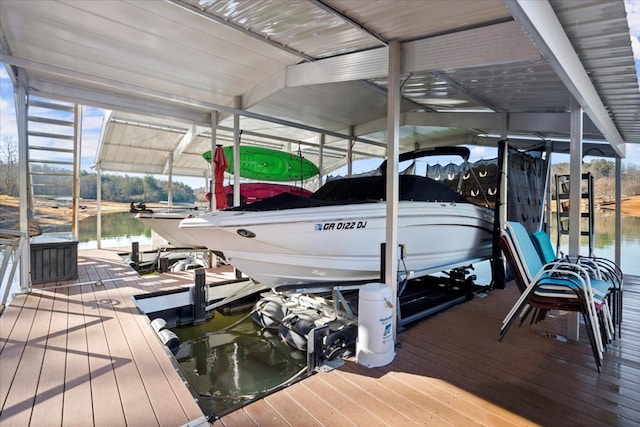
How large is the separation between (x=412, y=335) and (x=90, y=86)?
5.07 m

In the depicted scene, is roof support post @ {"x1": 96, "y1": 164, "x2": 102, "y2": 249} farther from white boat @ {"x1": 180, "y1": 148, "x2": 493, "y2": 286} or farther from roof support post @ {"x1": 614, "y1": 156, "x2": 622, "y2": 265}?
roof support post @ {"x1": 614, "y1": 156, "x2": 622, "y2": 265}

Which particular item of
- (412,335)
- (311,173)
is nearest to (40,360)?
(412,335)

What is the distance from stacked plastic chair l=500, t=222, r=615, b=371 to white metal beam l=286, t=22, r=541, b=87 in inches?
55.2

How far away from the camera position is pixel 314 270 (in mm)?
3309

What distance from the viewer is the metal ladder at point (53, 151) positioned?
4547 millimetres

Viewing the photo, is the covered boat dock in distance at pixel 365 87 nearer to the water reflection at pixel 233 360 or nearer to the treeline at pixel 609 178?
the treeline at pixel 609 178

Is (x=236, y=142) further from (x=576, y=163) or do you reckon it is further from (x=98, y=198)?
(x=98, y=198)

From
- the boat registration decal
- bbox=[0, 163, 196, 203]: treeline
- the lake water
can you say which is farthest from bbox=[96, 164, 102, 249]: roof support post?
the boat registration decal

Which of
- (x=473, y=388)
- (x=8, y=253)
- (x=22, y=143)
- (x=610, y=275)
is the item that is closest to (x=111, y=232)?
(x=22, y=143)

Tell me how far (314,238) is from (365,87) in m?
2.62

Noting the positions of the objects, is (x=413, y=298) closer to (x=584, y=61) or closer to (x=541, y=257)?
(x=541, y=257)

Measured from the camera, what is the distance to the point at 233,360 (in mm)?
3730

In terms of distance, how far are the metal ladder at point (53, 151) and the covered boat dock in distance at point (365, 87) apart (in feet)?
0.17

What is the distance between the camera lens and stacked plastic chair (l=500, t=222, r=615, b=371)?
2301mm
